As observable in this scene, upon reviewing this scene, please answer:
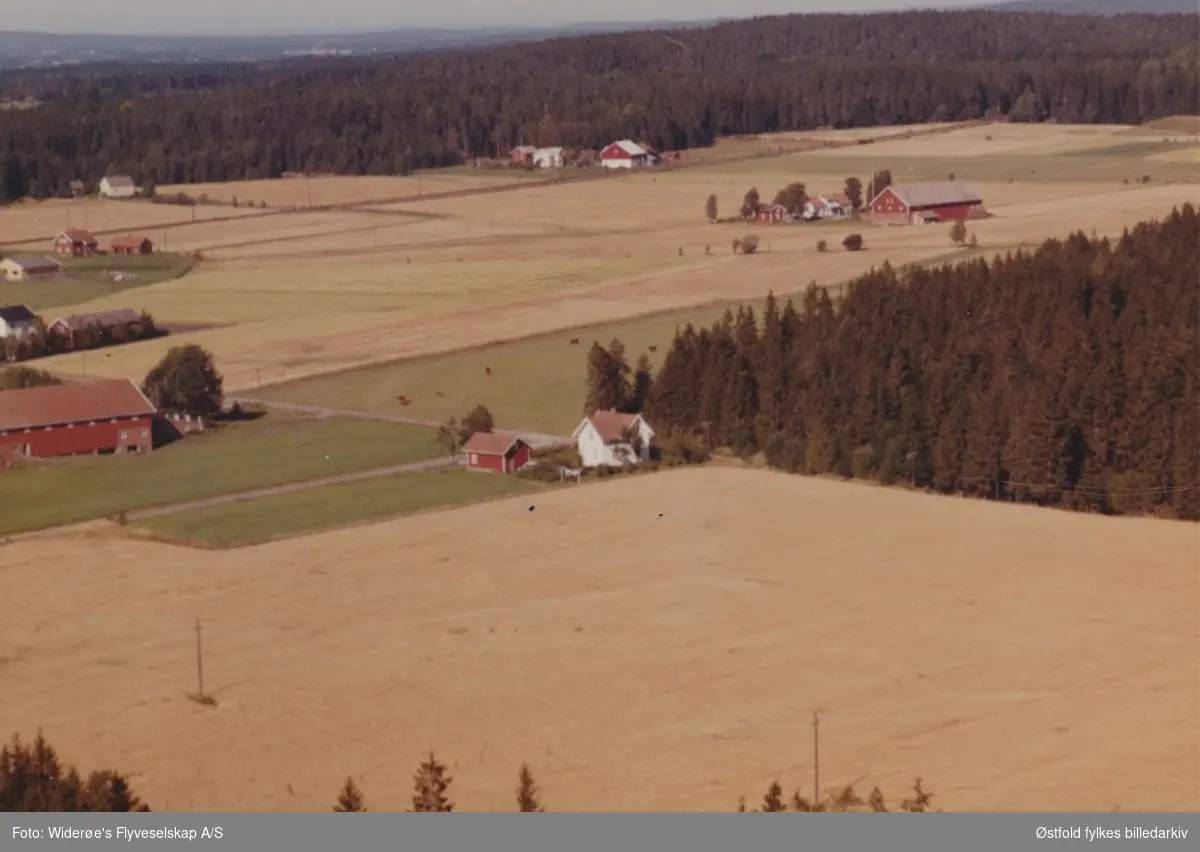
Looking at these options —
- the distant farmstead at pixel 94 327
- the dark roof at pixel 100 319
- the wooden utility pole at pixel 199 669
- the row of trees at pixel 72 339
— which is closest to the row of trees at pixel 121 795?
the wooden utility pole at pixel 199 669

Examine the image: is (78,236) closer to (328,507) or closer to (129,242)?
(129,242)

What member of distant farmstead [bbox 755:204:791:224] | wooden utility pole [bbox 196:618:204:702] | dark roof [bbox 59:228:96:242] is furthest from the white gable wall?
dark roof [bbox 59:228:96:242]

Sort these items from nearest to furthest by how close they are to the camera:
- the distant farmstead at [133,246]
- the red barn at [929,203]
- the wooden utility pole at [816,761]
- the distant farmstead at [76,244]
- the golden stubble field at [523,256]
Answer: the wooden utility pole at [816,761], the golden stubble field at [523,256], the red barn at [929,203], the distant farmstead at [133,246], the distant farmstead at [76,244]

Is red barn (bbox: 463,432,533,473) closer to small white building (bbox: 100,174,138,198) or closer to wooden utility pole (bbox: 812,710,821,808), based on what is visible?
wooden utility pole (bbox: 812,710,821,808)

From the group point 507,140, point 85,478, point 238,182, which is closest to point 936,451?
point 85,478

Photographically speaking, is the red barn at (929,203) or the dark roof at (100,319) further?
the red barn at (929,203)

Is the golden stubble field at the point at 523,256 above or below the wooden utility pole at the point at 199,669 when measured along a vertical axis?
above

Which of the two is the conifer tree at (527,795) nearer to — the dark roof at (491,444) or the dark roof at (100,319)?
the dark roof at (491,444)
